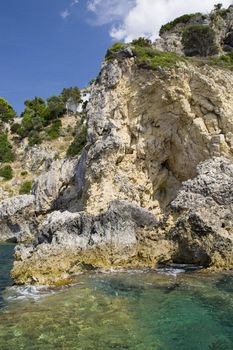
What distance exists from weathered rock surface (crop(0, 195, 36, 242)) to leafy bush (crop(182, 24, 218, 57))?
77.2 feet

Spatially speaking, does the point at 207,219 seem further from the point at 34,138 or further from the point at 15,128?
the point at 15,128

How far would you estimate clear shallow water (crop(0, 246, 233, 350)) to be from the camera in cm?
976

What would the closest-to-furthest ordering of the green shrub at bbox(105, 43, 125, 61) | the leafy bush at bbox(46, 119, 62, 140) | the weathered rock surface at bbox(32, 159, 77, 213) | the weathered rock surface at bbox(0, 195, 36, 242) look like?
the green shrub at bbox(105, 43, 125, 61) → the weathered rock surface at bbox(32, 159, 77, 213) → the weathered rock surface at bbox(0, 195, 36, 242) → the leafy bush at bbox(46, 119, 62, 140)

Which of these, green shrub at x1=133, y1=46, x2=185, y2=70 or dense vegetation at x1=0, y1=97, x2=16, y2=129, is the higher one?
dense vegetation at x1=0, y1=97, x2=16, y2=129

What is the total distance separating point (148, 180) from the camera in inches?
1042

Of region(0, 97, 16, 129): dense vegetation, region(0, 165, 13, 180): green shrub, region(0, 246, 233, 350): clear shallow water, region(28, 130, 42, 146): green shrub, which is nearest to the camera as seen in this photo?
region(0, 246, 233, 350): clear shallow water

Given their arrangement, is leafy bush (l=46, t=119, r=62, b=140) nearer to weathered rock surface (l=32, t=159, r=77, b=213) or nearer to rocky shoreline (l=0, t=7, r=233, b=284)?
weathered rock surface (l=32, t=159, r=77, b=213)

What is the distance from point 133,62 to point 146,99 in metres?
2.83

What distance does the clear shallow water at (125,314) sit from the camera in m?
9.76

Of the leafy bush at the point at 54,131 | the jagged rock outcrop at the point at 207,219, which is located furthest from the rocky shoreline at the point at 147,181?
the leafy bush at the point at 54,131

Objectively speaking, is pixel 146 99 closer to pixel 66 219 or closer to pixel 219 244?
pixel 66 219

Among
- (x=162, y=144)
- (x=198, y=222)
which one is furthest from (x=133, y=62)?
(x=198, y=222)

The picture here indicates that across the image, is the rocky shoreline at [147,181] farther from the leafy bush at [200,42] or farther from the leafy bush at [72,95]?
the leafy bush at [72,95]

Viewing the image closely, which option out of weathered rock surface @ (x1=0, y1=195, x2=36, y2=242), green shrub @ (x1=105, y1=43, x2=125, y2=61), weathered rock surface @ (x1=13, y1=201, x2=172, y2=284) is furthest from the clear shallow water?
weathered rock surface @ (x1=0, y1=195, x2=36, y2=242)
